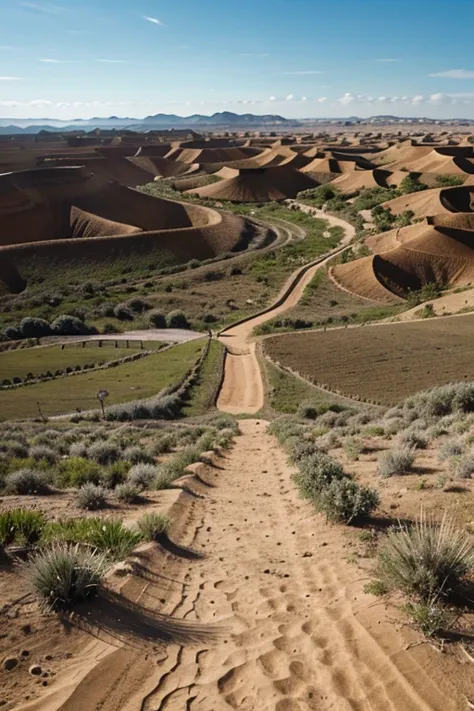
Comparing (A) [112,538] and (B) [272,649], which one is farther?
(A) [112,538]

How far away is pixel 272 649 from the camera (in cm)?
503

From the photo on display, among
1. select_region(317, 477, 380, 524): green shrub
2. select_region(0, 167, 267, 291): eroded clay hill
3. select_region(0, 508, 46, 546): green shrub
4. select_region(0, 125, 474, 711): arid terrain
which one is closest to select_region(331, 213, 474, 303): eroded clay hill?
select_region(0, 125, 474, 711): arid terrain

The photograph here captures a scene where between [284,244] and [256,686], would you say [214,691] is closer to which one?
[256,686]

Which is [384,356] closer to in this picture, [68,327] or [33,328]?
[68,327]

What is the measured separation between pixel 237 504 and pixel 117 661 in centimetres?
542

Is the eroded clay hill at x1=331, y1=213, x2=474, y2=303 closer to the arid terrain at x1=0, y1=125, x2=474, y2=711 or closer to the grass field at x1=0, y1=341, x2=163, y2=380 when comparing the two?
the arid terrain at x1=0, y1=125, x2=474, y2=711

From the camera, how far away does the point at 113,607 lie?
5.44 meters

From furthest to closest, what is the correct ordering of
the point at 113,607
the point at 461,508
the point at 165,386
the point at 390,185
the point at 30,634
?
the point at 390,185, the point at 165,386, the point at 461,508, the point at 113,607, the point at 30,634

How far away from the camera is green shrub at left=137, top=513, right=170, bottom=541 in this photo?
7.36m

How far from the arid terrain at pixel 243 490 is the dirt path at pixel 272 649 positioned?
0.02 m

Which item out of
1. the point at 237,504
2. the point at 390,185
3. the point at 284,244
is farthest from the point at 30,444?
the point at 390,185

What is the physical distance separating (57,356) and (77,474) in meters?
24.5

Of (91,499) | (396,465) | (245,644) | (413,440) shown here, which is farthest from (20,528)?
(413,440)

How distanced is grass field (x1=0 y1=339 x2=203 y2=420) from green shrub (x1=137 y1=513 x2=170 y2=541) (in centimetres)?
1717
